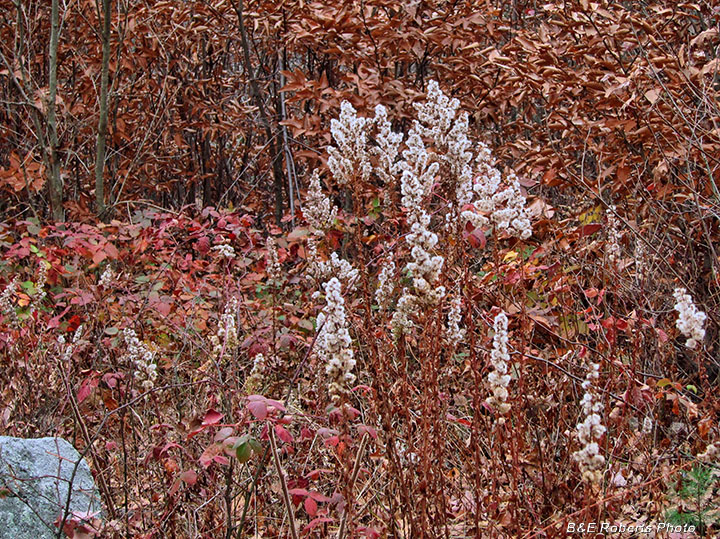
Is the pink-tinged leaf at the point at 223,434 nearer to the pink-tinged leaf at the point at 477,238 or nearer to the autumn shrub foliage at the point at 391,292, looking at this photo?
the autumn shrub foliage at the point at 391,292

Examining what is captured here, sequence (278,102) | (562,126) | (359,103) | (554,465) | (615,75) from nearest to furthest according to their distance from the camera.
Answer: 1. (554,465)
2. (615,75)
3. (562,126)
4. (359,103)
5. (278,102)

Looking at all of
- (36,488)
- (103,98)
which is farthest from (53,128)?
(36,488)

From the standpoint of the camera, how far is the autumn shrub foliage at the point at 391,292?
1.70 metres

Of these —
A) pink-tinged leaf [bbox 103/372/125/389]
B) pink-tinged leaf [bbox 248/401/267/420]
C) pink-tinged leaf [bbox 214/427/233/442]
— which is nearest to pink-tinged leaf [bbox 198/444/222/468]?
pink-tinged leaf [bbox 214/427/233/442]

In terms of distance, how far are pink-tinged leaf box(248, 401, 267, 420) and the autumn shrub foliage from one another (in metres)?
0.08

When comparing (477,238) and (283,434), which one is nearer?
(283,434)

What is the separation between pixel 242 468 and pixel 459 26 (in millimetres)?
2883

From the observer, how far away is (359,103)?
12.2 feet

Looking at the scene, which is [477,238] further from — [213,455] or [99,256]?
[99,256]

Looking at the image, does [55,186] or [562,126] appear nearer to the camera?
[562,126]

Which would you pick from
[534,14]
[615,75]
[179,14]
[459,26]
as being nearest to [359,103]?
[459,26]

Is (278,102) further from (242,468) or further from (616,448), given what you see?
(616,448)

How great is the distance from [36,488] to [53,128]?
288 cm

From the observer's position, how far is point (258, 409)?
4.61 feet
